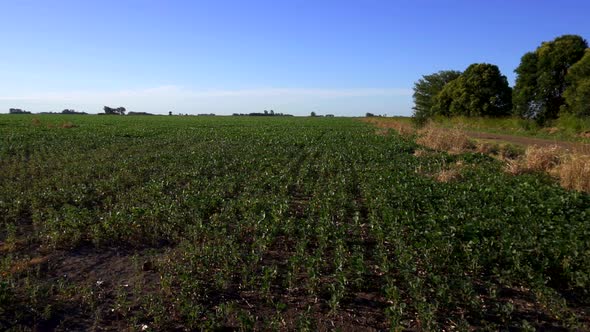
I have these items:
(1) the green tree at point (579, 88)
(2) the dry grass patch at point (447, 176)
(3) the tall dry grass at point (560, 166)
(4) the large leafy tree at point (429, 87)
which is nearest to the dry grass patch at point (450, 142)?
(3) the tall dry grass at point (560, 166)

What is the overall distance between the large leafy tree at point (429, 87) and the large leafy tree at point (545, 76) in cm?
3206

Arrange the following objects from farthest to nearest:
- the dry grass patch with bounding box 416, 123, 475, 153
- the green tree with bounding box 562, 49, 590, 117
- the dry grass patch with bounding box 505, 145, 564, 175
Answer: the green tree with bounding box 562, 49, 590, 117
the dry grass patch with bounding box 416, 123, 475, 153
the dry grass patch with bounding box 505, 145, 564, 175

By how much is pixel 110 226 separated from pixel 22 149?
15024 millimetres

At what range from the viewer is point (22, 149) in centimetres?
1889

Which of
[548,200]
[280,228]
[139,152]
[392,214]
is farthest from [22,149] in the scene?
[548,200]

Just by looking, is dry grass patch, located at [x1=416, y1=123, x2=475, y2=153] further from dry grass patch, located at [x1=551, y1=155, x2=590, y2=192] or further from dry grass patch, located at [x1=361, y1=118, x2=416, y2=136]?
dry grass patch, located at [x1=361, y1=118, x2=416, y2=136]

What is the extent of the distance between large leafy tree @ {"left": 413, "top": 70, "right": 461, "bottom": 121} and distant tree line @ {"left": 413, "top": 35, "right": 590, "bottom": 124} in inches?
728

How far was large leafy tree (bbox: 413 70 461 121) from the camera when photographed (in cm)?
6512

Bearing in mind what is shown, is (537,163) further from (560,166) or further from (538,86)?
(538,86)

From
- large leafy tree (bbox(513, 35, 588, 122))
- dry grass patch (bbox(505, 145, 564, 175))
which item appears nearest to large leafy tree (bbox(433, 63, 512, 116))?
large leafy tree (bbox(513, 35, 588, 122))

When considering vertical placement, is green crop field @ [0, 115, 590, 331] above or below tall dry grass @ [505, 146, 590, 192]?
below

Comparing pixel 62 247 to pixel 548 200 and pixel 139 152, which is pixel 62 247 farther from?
pixel 139 152

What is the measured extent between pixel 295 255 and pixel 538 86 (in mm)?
30895

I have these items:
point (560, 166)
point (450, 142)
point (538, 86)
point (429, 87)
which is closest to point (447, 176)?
point (560, 166)
